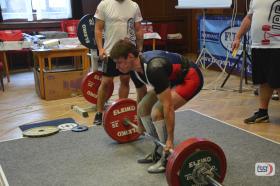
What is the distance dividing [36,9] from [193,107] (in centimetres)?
432

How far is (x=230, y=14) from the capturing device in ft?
20.1

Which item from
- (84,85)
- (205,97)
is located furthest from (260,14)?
(84,85)

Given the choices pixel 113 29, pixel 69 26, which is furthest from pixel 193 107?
pixel 69 26

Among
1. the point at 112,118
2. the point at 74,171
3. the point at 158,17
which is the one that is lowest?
the point at 74,171

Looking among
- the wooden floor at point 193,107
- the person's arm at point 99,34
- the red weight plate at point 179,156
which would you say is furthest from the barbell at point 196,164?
the person's arm at point 99,34

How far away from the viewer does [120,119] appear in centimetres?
322

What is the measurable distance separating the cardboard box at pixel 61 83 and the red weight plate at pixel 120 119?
191cm

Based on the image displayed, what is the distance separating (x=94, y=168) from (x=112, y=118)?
0.52 metres

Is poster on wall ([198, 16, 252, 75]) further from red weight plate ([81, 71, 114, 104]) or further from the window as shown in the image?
the window

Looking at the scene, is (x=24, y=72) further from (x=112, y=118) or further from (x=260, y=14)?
(x=260, y=14)

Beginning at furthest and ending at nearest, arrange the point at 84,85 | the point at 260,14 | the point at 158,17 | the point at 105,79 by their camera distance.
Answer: the point at 158,17 → the point at 84,85 → the point at 105,79 → the point at 260,14

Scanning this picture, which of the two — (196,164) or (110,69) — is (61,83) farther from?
(196,164)

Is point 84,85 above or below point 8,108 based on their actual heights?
above

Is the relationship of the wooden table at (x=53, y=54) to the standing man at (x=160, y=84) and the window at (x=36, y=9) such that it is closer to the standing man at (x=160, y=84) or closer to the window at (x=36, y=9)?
the standing man at (x=160, y=84)
